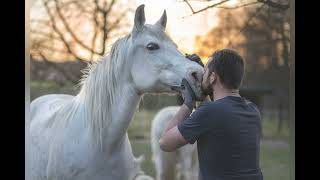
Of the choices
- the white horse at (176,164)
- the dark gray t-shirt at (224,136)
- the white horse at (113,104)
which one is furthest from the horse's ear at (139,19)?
the white horse at (176,164)

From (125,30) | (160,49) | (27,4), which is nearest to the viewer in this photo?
(27,4)

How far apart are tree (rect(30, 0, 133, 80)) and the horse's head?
0.41m

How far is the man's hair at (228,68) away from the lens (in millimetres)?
926

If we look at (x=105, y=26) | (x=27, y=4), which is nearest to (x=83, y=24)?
(x=105, y=26)

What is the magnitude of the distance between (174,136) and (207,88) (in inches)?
5.7

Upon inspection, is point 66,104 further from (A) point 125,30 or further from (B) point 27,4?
(B) point 27,4

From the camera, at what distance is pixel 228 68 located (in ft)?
3.04

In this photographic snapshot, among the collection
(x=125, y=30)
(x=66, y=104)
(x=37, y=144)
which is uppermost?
(x=125, y=30)

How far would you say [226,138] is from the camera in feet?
3.02

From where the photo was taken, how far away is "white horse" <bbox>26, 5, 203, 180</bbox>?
129cm

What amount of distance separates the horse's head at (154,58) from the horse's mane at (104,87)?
0.15 feet

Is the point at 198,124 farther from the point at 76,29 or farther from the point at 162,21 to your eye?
the point at 76,29
